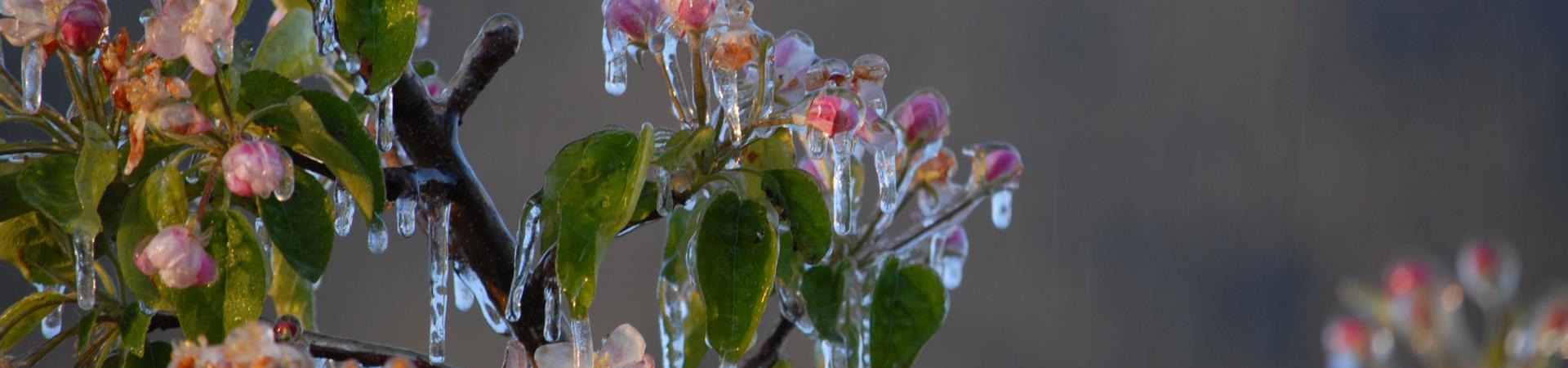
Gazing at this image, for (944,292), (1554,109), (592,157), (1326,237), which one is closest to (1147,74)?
(1326,237)

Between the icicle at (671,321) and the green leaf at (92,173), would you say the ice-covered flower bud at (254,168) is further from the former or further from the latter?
the icicle at (671,321)

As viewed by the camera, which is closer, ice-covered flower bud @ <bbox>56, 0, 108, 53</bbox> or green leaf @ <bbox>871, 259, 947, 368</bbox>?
ice-covered flower bud @ <bbox>56, 0, 108, 53</bbox>

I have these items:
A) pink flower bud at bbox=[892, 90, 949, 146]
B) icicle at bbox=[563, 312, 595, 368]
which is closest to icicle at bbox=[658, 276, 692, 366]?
icicle at bbox=[563, 312, 595, 368]

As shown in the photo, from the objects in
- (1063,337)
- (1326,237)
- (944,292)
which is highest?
(944,292)

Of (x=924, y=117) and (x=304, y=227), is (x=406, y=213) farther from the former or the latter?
(x=924, y=117)

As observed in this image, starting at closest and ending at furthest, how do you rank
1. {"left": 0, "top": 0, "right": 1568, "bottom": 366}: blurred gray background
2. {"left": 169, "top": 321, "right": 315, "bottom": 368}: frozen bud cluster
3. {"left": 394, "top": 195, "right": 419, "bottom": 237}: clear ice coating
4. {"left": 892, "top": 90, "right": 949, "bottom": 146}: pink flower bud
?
1. {"left": 169, "top": 321, "right": 315, "bottom": 368}: frozen bud cluster
2. {"left": 394, "top": 195, "right": 419, "bottom": 237}: clear ice coating
3. {"left": 892, "top": 90, "right": 949, "bottom": 146}: pink flower bud
4. {"left": 0, "top": 0, "right": 1568, "bottom": 366}: blurred gray background

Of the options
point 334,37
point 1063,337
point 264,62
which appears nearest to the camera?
point 334,37

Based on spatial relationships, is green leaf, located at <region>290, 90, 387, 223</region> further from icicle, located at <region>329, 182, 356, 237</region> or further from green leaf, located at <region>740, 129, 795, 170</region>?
green leaf, located at <region>740, 129, 795, 170</region>

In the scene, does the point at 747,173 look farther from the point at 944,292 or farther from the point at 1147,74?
the point at 1147,74
